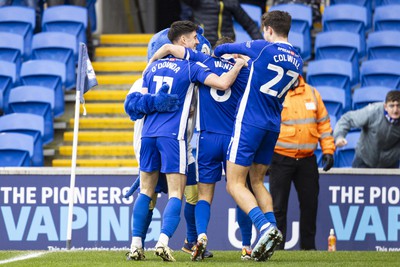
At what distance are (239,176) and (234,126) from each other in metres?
0.40

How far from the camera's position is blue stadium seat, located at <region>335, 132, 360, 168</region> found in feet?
44.6

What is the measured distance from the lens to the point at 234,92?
9750 mm

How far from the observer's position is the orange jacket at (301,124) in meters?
11.9

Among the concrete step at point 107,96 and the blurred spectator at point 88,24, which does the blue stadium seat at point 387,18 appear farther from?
the blurred spectator at point 88,24

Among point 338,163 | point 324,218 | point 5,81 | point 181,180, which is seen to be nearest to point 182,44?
point 181,180

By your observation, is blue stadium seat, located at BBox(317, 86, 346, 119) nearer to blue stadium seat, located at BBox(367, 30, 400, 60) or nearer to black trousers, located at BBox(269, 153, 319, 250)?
blue stadium seat, located at BBox(367, 30, 400, 60)

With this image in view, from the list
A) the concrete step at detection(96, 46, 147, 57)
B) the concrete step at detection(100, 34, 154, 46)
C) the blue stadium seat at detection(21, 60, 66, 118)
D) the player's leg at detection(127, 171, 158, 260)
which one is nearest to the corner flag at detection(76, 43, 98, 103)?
the player's leg at detection(127, 171, 158, 260)

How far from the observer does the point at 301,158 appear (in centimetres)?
1198

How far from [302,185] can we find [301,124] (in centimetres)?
61

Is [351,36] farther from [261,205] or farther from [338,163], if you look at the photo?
[261,205]

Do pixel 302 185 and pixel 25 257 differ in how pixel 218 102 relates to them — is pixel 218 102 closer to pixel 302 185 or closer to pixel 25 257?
pixel 25 257

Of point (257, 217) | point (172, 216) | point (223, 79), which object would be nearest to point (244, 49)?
point (223, 79)

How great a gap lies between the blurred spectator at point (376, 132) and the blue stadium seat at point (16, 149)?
371 centimetres

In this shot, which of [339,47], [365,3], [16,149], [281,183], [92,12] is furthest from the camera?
[92,12]
